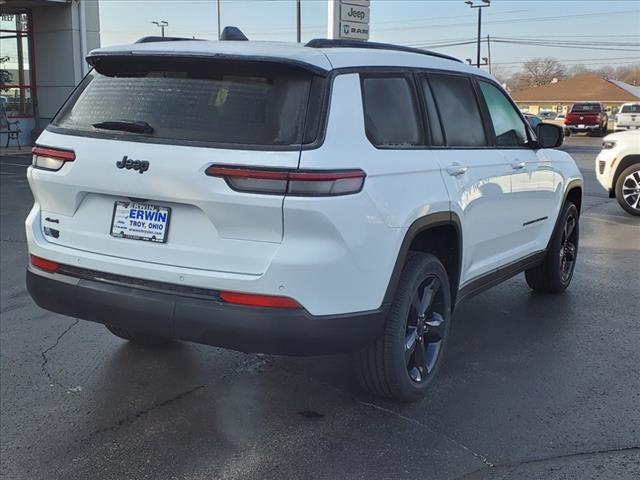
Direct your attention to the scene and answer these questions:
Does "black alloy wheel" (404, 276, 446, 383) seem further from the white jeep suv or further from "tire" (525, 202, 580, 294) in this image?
"tire" (525, 202, 580, 294)


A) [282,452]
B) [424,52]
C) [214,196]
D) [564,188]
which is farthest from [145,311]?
[564,188]

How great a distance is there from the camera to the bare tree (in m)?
106

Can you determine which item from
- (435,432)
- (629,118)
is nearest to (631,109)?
(629,118)

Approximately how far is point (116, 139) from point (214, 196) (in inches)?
25.5

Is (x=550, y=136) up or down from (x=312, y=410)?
up

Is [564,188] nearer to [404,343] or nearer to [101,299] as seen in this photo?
[404,343]

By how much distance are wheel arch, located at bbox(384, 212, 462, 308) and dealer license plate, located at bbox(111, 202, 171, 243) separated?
1108mm

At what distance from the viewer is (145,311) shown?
3.33 metres

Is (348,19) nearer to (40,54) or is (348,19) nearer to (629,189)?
(629,189)

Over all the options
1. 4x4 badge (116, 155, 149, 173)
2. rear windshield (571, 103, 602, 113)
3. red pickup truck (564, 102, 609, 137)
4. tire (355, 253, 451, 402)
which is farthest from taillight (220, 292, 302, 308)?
rear windshield (571, 103, 602, 113)

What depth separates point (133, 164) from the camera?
332 cm

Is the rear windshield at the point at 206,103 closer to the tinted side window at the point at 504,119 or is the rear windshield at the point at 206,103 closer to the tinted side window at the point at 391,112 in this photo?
the tinted side window at the point at 391,112

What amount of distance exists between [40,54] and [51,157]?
65.8 ft

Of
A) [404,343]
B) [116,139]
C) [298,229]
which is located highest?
[116,139]
